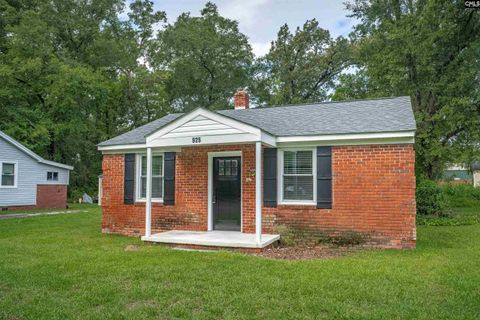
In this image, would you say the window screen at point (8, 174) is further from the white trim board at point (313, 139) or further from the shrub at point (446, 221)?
the shrub at point (446, 221)

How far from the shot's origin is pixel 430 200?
1445 centimetres

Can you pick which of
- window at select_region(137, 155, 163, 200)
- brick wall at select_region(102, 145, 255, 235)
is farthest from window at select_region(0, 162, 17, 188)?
window at select_region(137, 155, 163, 200)

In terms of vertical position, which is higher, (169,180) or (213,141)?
(213,141)

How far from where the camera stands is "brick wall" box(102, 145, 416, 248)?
8.02 metres

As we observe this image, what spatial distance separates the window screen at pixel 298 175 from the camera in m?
8.92

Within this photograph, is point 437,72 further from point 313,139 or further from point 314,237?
point 314,237

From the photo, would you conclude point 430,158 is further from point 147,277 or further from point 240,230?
point 147,277

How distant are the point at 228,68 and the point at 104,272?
2709 cm

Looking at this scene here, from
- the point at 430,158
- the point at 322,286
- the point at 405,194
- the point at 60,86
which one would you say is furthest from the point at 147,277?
the point at 60,86

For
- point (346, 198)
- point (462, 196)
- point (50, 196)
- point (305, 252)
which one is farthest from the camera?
point (462, 196)

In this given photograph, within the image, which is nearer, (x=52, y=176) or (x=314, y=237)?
(x=314, y=237)

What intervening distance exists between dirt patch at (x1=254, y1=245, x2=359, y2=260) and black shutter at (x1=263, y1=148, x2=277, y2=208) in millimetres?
1177

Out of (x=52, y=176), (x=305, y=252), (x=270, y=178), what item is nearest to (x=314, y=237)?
(x=305, y=252)

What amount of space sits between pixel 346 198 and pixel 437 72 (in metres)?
12.5
